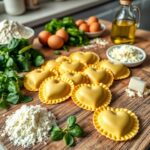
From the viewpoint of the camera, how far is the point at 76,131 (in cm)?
55

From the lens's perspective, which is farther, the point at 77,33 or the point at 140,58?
the point at 77,33

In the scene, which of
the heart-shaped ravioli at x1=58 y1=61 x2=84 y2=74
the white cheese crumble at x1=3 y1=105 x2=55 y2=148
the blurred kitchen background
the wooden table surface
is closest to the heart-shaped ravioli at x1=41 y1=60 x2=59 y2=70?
the heart-shaped ravioli at x1=58 y1=61 x2=84 y2=74

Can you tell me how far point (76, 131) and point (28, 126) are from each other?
0.11 metres

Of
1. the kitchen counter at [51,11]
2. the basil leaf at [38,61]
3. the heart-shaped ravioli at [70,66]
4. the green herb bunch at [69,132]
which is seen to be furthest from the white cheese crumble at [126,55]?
the kitchen counter at [51,11]

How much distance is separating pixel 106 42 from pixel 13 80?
46 cm

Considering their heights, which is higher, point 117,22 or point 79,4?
point 117,22

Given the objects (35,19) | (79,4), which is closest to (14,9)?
(35,19)

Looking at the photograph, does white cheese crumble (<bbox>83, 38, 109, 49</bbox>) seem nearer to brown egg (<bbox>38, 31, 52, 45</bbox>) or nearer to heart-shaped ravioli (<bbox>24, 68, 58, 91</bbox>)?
brown egg (<bbox>38, 31, 52, 45</bbox>)

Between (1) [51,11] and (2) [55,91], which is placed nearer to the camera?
(2) [55,91]

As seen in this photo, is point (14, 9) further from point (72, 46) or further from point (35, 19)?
point (72, 46)

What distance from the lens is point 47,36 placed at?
3.17ft

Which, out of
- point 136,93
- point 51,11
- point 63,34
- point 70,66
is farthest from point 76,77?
point 51,11

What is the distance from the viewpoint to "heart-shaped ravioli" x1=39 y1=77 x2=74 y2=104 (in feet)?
2.20

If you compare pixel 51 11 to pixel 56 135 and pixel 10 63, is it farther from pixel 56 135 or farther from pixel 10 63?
pixel 56 135
